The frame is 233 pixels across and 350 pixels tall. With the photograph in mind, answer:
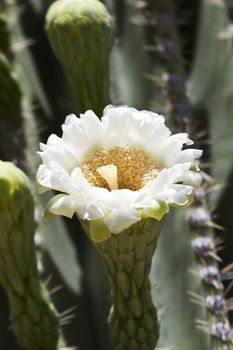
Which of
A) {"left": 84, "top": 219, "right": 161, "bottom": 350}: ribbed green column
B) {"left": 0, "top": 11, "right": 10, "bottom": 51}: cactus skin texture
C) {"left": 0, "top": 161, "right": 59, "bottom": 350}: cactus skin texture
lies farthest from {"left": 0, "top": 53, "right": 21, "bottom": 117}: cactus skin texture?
{"left": 84, "top": 219, "right": 161, "bottom": 350}: ribbed green column

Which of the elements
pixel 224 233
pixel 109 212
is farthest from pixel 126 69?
pixel 109 212

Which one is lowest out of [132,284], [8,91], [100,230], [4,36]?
[132,284]

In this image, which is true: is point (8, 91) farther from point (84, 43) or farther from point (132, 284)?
point (132, 284)

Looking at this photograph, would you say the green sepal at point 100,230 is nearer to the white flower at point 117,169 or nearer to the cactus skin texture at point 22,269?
the white flower at point 117,169

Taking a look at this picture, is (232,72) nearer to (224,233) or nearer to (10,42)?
(224,233)

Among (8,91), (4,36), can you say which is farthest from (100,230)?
(4,36)

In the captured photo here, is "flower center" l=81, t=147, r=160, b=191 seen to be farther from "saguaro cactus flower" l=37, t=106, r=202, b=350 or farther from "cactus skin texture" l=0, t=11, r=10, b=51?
"cactus skin texture" l=0, t=11, r=10, b=51
